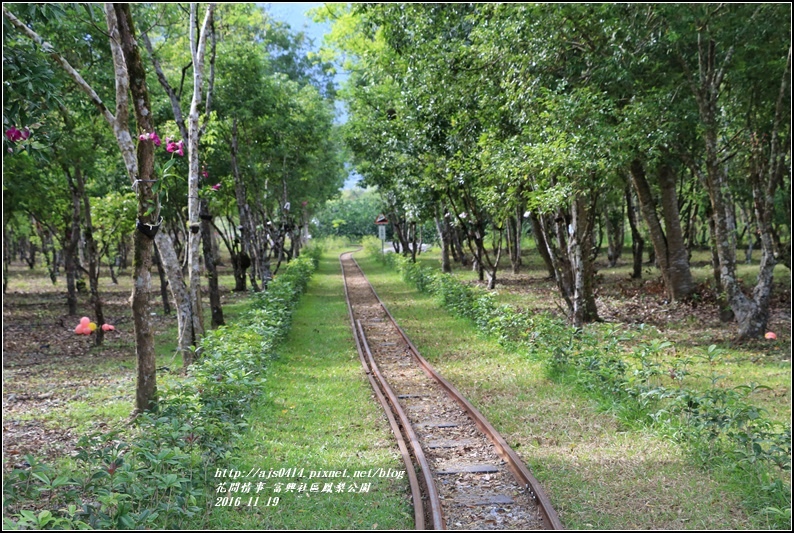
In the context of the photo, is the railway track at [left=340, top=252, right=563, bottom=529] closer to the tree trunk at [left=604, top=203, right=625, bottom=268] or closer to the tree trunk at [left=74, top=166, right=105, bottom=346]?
the tree trunk at [left=74, top=166, right=105, bottom=346]

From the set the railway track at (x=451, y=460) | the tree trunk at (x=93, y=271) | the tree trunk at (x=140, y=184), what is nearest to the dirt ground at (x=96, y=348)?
the tree trunk at (x=93, y=271)

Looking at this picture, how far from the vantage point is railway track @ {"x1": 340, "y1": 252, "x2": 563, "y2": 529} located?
512 cm

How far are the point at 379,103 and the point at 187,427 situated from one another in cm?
1981

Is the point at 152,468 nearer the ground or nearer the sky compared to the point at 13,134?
nearer the ground

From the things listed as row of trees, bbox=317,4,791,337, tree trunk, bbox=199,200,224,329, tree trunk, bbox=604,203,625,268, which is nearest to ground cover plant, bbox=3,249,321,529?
row of trees, bbox=317,4,791,337

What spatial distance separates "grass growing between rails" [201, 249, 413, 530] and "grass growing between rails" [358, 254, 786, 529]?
1383 millimetres

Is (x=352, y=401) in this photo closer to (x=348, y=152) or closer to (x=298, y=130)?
(x=298, y=130)

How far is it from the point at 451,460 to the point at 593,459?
54.3 inches

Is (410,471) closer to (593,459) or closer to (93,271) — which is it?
(593,459)

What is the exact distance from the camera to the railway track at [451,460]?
5117 millimetres

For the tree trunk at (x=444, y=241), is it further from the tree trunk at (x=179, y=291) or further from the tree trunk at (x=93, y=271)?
the tree trunk at (x=179, y=291)

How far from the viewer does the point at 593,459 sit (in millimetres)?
6164

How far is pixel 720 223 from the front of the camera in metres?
11.0

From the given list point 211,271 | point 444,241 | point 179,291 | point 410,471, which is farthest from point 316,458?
point 444,241
